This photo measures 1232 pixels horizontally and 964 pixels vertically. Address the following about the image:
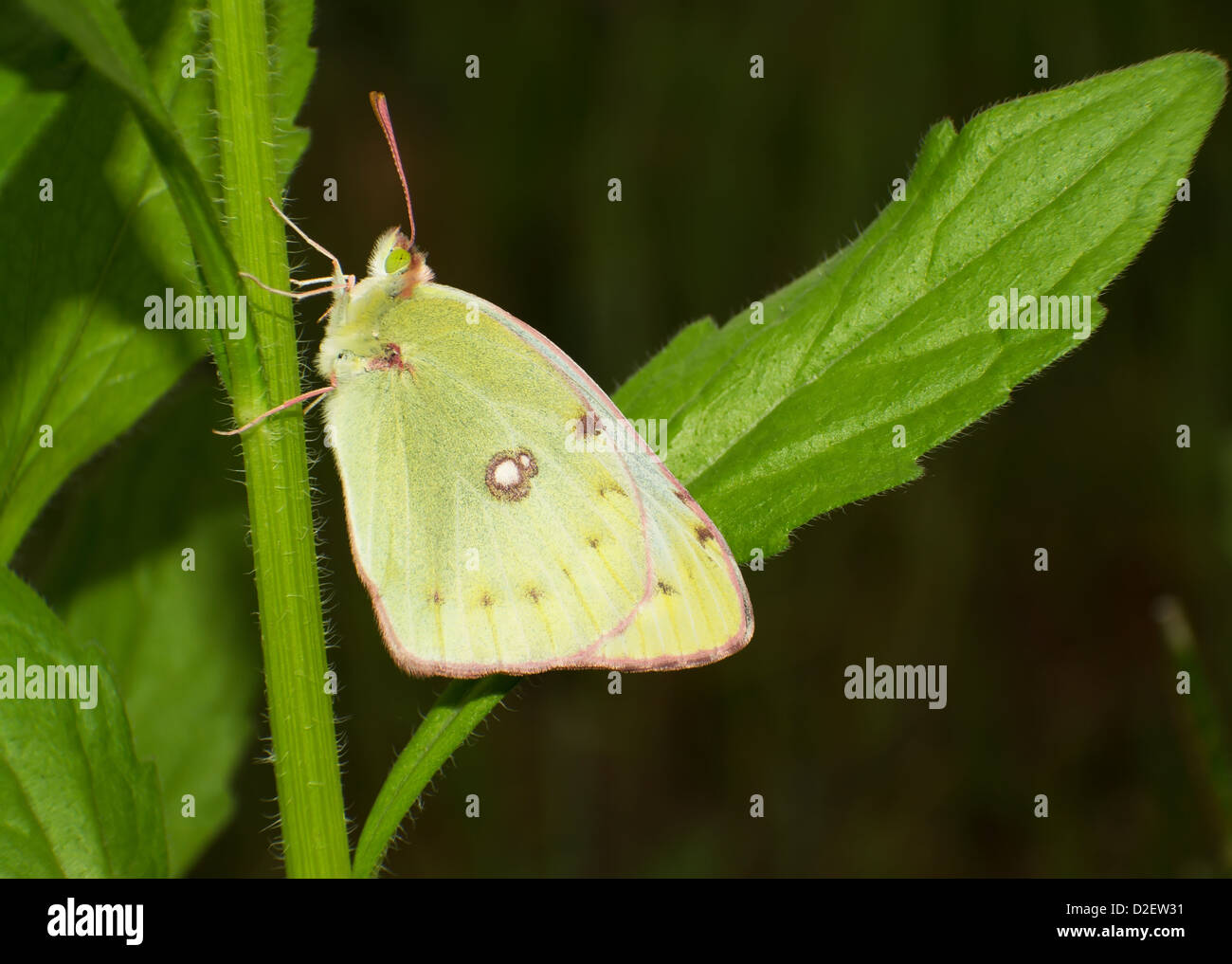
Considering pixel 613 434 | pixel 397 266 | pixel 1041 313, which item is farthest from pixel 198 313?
pixel 1041 313

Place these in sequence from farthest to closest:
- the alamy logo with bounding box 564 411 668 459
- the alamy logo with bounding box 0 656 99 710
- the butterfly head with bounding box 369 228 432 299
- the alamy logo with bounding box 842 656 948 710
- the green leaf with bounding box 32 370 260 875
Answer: the alamy logo with bounding box 842 656 948 710, the green leaf with bounding box 32 370 260 875, the butterfly head with bounding box 369 228 432 299, the alamy logo with bounding box 564 411 668 459, the alamy logo with bounding box 0 656 99 710

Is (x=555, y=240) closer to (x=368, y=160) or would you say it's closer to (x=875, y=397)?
(x=368, y=160)

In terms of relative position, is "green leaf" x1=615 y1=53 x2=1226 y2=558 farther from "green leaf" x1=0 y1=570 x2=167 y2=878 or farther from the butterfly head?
"green leaf" x1=0 y1=570 x2=167 y2=878

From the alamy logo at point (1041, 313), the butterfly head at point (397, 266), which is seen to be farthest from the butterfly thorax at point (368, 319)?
the alamy logo at point (1041, 313)

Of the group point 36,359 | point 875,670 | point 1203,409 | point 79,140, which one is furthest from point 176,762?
point 1203,409

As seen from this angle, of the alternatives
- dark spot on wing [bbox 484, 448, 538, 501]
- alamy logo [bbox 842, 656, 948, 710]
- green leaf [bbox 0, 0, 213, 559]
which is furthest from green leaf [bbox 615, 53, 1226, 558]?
alamy logo [bbox 842, 656, 948, 710]

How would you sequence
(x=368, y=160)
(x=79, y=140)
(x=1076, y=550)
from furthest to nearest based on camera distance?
(x=368, y=160) < (x=1076, y=550) < (x=79, y=140)
